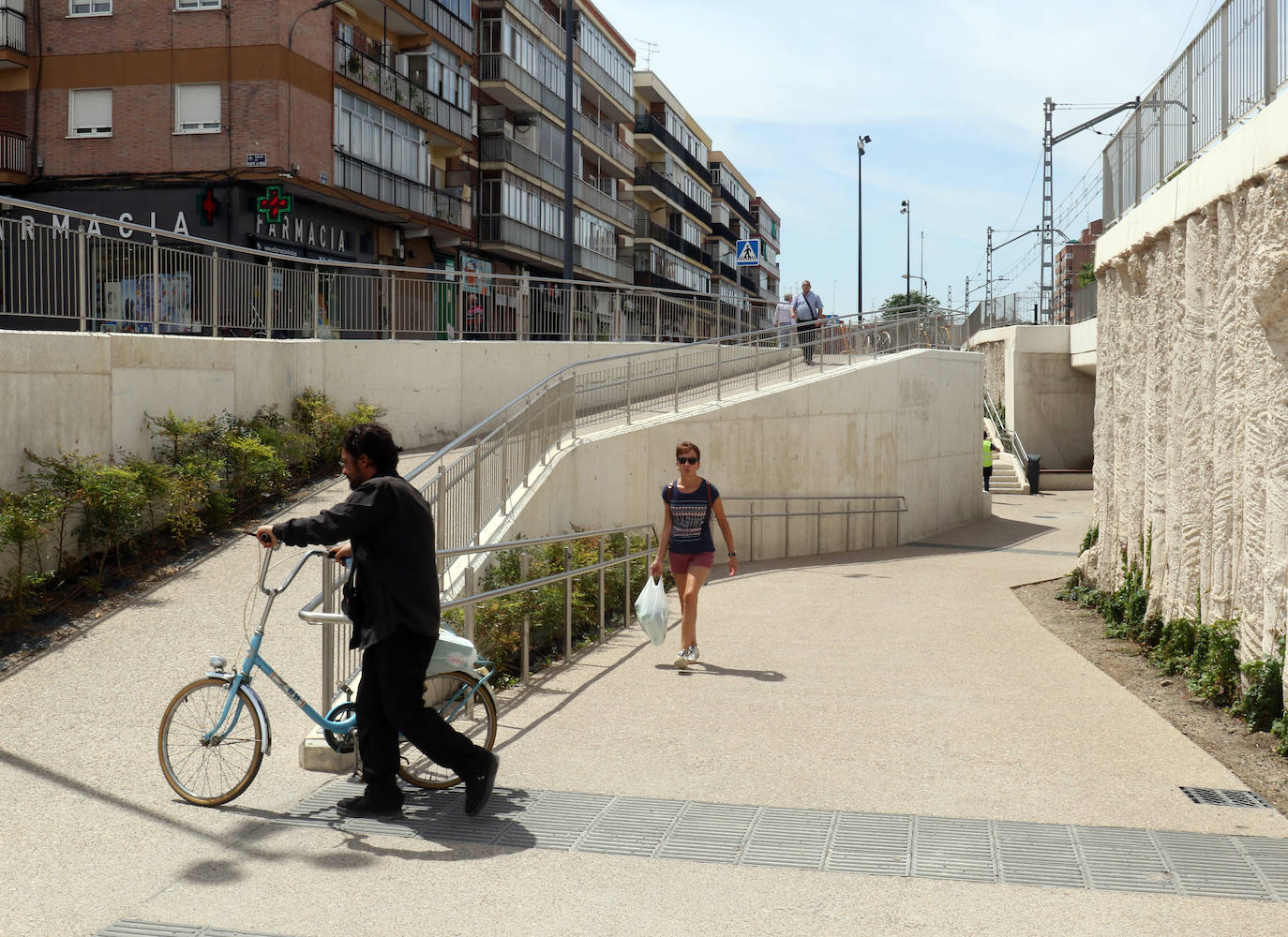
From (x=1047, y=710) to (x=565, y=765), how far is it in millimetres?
3388

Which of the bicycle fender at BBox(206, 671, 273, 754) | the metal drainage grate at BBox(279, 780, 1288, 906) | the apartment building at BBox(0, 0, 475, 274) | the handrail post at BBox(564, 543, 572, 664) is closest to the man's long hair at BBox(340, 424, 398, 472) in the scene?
the bicycle fender at BBox(206, 671, 273, 754)

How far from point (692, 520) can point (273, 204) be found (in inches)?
835

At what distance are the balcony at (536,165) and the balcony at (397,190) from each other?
3658 mm

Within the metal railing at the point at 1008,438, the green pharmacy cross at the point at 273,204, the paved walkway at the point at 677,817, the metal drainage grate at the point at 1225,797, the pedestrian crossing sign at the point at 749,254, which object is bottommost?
the metal drainage grate at the point at 1225,797

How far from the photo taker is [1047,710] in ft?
25.6

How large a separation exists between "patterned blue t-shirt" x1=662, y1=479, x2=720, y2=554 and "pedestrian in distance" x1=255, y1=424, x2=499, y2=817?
4.15m

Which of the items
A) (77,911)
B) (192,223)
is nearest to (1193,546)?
(77,911)

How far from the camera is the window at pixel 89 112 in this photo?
28266 millimetres

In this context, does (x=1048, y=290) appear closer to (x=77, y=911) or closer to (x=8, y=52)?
(x=8, y=52)

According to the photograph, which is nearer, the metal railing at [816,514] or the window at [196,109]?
the metal railing at [816,514]

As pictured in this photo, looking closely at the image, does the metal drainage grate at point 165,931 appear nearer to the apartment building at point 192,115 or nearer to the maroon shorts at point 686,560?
the maroon shorts at point 686,560

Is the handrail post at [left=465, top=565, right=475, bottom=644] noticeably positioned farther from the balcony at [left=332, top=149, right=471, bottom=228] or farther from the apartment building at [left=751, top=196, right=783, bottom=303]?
the apartment building at [left=751, top=196, right=783, bottom=303]

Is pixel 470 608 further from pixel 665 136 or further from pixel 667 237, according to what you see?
pixel 665 136

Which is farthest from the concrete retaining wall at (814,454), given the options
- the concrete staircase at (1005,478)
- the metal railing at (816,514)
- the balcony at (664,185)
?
the balcony at (664,185)
